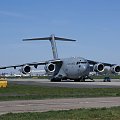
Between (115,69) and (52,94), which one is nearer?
(52,94)

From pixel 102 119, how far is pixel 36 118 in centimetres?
262

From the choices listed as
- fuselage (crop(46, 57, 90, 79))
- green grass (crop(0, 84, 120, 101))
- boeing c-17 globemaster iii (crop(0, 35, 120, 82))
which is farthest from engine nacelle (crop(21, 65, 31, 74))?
green grass (crop(0, 84, 120, 101))

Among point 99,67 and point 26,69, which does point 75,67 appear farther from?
point 26,69

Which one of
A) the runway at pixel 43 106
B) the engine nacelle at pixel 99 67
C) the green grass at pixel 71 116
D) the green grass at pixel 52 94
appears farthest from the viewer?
the engine nacelle at pixel 99 67

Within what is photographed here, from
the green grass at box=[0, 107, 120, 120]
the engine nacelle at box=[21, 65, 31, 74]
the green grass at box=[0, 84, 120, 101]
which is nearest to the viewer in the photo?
the green grass at box=[0, 107, 120, 120]

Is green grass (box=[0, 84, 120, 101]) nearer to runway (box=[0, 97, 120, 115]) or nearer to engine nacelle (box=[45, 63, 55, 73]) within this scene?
runway (box=[0, 97, 120, 115])

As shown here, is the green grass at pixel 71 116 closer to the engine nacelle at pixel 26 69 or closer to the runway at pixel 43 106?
the runway at pixel 43 106

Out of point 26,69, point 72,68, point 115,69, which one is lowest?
point 115,69

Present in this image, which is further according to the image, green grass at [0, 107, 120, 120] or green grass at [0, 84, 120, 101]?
green grass at [0, 84, 120, 101]

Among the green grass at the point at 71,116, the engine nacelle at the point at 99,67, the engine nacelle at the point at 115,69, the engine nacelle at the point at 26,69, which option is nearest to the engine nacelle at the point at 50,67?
the engine nacelle at the point at 26,69

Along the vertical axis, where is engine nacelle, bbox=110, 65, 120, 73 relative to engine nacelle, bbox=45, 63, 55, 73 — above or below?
below

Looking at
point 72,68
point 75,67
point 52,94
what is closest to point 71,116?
point 52,94

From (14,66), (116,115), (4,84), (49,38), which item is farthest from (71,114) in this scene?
(49,38)

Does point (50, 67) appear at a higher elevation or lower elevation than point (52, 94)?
higher
